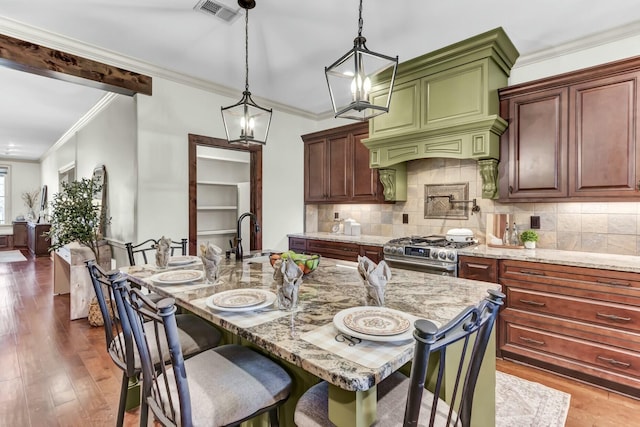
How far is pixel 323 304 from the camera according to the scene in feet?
4.55

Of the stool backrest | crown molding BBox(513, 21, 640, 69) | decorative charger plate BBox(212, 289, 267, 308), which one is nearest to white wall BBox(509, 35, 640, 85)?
crown molding BBox(513, 21, 640, 69)

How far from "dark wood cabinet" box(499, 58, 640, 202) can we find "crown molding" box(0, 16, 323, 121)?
3.09m

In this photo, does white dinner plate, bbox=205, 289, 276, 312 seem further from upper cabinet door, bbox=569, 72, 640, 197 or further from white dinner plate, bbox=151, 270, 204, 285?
upper cabinet door, bbox=569, 72, 640, 197

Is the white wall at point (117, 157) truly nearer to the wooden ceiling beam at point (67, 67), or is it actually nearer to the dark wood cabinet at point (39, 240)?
the wooden ceiling beam at point (67, 67)

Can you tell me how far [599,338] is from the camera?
232cm

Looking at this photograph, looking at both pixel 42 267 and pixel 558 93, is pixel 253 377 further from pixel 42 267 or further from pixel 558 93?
pixel 42 267

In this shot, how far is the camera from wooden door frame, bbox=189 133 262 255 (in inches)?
145

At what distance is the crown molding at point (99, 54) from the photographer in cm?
260

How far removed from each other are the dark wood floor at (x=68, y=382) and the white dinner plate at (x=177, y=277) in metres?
0.95

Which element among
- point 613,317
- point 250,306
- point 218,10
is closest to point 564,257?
point 613,317

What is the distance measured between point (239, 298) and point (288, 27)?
226cm

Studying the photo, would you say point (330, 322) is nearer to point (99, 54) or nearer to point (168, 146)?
point (168, 146)

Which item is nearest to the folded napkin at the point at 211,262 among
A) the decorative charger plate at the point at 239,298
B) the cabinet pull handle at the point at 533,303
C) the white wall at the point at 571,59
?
the decorative charger plate at the point at 239,298

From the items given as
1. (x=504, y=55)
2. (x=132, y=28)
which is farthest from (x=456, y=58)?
(x=132, y=28)
